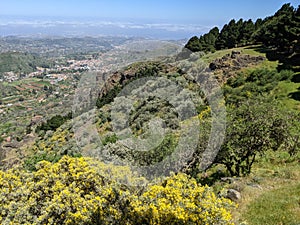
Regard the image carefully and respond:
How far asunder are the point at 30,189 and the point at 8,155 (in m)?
30.1

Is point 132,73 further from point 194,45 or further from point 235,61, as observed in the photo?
point 235,61

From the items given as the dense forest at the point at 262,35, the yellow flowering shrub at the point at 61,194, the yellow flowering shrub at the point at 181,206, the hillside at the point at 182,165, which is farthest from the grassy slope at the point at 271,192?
the dense forest at the point at 262,35

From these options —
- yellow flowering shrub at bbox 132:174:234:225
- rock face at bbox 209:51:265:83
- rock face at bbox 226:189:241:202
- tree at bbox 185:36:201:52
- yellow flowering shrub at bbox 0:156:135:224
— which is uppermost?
tree at bbox 185:36:201:52

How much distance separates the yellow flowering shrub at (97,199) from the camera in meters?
5.52

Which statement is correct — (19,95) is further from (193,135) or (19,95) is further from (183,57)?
(193,135)

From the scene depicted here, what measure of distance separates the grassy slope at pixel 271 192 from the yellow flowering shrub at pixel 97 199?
1296 millimetres

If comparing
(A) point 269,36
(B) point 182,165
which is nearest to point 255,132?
(B) point 182,165

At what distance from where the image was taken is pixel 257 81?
79.2ft

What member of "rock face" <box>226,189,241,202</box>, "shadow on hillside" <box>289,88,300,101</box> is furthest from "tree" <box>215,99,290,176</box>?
"shadow on hillside" <box>289,88,300,101</box>

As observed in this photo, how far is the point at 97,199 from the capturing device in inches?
249

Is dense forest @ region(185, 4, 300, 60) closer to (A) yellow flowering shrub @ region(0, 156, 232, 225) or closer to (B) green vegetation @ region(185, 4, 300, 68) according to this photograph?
(B) green vegetation @ region(185, 4, 300, 68)

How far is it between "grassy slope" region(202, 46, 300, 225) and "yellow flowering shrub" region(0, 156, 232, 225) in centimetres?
130

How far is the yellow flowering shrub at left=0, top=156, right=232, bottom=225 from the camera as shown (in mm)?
5520

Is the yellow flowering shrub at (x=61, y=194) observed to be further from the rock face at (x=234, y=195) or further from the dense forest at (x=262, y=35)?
the dense forest at (x=262, y=35)
